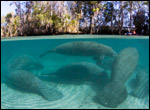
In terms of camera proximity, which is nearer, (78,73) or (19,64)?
(78,73)

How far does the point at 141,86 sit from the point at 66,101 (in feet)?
13.9

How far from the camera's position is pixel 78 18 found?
10867 mm

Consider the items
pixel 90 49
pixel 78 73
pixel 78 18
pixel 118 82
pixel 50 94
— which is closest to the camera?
pixel 118 82

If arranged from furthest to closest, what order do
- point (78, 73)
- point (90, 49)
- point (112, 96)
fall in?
point (90, 49), point (78, 73), point (112, 96)

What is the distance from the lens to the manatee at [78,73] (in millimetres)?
9207

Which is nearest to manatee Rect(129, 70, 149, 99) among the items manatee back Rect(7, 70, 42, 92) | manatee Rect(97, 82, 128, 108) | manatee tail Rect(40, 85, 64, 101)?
manatee Rect(97, 82, 128, 108)

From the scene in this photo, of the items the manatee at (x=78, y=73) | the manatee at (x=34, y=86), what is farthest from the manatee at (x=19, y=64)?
the manatee at (x=34, y=86)

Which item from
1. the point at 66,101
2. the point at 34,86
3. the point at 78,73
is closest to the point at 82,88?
the point at 66,101

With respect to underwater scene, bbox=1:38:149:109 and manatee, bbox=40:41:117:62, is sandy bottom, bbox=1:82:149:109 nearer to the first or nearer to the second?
underwater scene, bbox=1:38:149:109

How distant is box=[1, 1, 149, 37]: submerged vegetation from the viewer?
970 cm

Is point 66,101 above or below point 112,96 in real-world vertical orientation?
below

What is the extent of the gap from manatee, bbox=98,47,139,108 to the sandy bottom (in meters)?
0.31

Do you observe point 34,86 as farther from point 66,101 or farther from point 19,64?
point 19,64

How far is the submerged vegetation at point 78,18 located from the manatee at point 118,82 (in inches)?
A: 130
